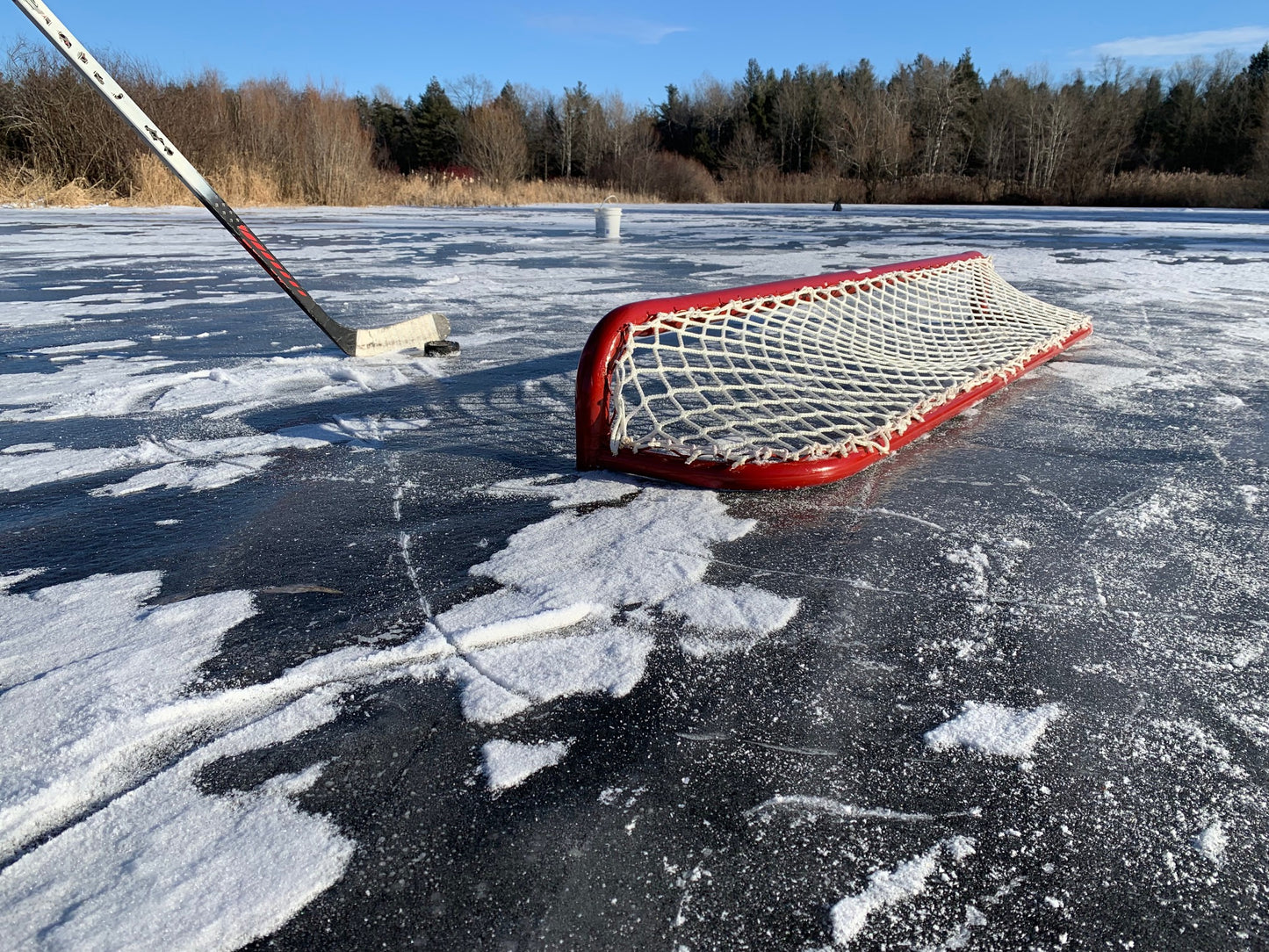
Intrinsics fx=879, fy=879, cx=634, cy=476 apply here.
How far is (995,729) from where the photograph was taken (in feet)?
4.17

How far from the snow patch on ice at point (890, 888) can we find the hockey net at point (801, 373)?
1.23m

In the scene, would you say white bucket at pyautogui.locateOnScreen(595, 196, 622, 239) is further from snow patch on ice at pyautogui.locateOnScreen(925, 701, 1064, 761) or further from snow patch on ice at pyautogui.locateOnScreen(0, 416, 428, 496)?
snow patch on ice at pyautogui.locateOnScreen(925, 701, 1064, 761)

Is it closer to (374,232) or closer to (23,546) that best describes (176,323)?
(23,546)

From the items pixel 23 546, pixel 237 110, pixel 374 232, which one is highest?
pixel 237 110

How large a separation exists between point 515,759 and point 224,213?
3.13 metres

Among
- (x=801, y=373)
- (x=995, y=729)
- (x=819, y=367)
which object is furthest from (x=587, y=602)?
(x=801, y=373)

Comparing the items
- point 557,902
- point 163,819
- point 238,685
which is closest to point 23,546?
point 238,685

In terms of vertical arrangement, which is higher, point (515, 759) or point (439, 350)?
point (439, 350)

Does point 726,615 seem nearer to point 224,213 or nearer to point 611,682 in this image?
point 611,682

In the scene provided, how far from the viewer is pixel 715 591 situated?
1.68 metres

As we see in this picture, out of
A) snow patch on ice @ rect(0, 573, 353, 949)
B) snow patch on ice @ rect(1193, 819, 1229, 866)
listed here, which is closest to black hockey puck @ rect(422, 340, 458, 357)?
snow patch on ice @ rect(0, 573, 353, 949)

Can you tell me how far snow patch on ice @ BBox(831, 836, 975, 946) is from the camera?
94 cm

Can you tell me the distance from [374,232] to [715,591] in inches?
441

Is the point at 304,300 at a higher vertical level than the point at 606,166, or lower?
lower
